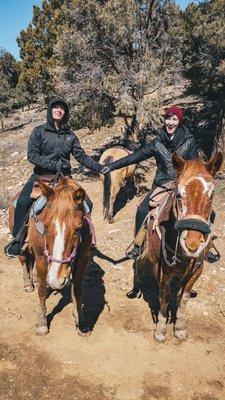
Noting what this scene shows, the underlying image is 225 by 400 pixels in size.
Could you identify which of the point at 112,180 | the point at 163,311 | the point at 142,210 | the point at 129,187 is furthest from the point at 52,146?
the point at 129,187

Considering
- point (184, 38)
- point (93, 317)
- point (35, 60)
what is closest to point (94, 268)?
point (93, 317)

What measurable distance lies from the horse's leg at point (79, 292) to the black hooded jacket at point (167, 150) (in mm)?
1788

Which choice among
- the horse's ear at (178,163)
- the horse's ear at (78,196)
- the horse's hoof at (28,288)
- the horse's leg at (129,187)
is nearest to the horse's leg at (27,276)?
the horse's hoof at (28,288)

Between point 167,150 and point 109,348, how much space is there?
344 cm

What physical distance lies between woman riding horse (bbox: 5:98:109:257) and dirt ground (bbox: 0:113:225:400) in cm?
161

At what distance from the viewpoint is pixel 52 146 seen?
664 centimetres

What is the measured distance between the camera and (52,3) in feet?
100

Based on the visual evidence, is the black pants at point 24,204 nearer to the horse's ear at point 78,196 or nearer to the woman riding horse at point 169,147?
the woman riding horse at point 169,147

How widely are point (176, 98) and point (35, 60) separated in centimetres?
1695

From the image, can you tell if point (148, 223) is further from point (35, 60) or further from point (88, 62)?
point (35, 60)

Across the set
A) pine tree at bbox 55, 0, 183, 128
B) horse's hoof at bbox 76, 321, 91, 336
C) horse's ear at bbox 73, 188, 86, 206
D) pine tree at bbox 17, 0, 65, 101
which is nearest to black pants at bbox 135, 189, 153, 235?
horse's hoof at bbox 76, 321, 91, 336

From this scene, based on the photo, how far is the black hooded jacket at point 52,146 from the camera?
6.48m

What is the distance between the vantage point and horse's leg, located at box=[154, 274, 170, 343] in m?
6.00

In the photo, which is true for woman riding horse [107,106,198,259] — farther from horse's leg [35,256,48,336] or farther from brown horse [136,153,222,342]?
horse's leg [35,256,48,336]
